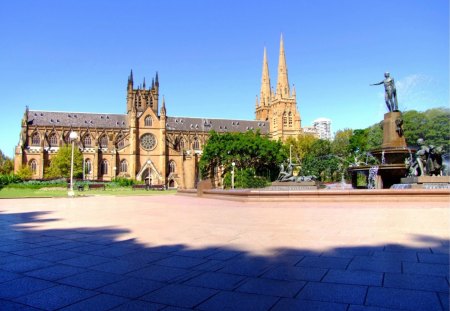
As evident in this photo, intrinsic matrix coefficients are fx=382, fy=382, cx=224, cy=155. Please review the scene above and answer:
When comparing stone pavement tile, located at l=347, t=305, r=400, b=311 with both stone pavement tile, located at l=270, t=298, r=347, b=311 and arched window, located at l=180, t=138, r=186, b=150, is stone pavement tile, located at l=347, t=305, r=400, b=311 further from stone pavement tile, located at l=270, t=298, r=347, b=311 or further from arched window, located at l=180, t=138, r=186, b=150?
arched window, located at l=180, t=138, r=186, b=150

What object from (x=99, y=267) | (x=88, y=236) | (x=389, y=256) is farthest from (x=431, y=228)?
(x=88, y=236)

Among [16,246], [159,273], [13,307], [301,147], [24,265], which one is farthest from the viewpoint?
[301,147]

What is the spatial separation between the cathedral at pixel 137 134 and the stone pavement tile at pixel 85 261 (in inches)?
2927

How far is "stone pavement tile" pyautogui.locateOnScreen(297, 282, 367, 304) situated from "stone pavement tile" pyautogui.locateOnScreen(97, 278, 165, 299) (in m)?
1.80

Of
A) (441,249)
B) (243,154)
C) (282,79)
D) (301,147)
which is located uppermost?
(282,79)

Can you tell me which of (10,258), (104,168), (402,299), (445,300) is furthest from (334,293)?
(104,168)

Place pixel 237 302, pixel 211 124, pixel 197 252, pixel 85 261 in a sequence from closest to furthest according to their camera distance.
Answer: pixel 237 302
pixel 85 261
pixel 197 252
pixel 211 124

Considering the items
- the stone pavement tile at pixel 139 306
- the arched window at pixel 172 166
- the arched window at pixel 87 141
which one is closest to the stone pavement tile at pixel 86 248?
the stone pavement tile at pixel 139 306

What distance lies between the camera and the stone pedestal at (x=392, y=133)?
66.7ft

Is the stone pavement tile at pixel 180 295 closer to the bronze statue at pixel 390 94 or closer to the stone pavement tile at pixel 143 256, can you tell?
the stone pavement tile at pixel 143 256

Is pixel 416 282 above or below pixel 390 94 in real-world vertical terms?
below

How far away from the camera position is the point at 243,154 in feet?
225

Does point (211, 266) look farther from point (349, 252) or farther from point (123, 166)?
point (123, 166)

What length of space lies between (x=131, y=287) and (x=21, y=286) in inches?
54.7
